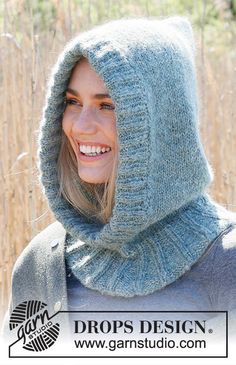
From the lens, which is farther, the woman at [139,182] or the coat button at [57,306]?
the coat button at [57,306]

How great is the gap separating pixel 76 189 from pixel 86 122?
22 centimetres

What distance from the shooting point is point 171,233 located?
1.94 metres

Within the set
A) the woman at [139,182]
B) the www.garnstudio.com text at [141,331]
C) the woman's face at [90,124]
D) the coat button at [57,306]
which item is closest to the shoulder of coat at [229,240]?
the woman at [139,182]

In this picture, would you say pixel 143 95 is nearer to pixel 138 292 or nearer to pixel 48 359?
pixel 138 292

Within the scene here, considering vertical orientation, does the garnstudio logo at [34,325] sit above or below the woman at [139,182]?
below

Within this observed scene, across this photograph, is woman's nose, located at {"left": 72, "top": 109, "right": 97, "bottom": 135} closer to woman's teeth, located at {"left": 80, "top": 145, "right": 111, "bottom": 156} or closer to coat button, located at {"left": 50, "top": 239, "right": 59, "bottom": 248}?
woman's teeth, located at {"left": 80, "top": 145, "right": 111, "bottom": 156}

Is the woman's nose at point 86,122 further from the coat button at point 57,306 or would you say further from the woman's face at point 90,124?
the coat button at point 57,306

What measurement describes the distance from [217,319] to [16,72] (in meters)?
1.53

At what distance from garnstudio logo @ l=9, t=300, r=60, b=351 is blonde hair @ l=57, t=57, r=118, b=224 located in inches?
9.0

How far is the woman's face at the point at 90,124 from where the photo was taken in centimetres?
193

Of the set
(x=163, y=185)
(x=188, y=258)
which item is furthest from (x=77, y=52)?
(x=188, y=258)

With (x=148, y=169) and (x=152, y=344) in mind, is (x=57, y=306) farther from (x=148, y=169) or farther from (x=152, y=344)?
(x=148, y=169)

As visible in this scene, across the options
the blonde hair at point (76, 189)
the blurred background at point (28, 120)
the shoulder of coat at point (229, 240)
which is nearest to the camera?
the shoulder of coat at point (229, 240)

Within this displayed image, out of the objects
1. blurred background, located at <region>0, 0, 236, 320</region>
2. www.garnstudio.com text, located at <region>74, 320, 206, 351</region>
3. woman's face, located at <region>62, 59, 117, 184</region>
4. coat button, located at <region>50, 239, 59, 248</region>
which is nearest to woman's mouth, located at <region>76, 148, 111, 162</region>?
woman's face, located at <region>62, 59, 117, 184</region>
